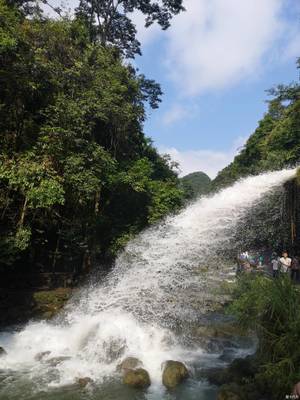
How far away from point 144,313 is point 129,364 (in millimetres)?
2968

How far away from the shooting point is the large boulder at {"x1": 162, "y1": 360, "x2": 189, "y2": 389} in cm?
832

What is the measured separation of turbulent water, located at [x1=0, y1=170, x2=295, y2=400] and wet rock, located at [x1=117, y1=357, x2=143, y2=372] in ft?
0.65

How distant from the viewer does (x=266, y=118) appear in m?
45.6

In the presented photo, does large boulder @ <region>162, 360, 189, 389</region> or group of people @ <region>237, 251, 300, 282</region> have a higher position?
group of people @ <region>237, 251, 300, 282</region>

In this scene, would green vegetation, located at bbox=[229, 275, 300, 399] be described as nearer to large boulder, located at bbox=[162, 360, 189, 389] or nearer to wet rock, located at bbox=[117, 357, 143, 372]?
large boulder, located at bbox=[162, 360, 189, 389]

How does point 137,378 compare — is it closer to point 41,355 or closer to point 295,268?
point 41,355

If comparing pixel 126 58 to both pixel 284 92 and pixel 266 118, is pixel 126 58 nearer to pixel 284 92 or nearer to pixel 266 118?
pixel 284 92

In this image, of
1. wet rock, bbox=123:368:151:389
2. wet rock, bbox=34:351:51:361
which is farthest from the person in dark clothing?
wet rock, bbox=34:351:51:361

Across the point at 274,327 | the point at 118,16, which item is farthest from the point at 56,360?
the point at 118,16

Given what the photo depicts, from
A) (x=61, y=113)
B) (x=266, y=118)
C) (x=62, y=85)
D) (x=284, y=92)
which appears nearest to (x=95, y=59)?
(x=62, y=85)

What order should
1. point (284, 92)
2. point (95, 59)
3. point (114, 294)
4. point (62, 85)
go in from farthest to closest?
point (284, 92), point (95, 59), point (62, 85), point (114, 294)

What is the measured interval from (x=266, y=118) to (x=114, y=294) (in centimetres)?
3805

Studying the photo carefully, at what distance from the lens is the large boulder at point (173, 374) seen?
8.32 metres

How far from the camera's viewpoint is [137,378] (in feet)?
27.3
